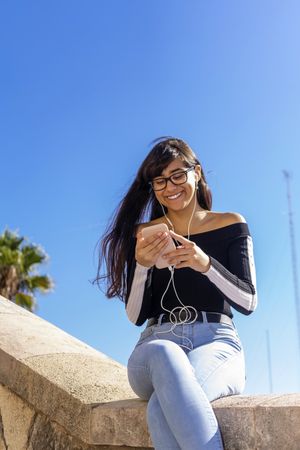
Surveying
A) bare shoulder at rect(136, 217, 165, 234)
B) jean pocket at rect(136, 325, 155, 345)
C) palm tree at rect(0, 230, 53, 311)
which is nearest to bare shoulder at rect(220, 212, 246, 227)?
bare shoulder at rect(136, 217, 165, 234)

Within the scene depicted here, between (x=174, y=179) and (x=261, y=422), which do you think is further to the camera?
(x=174, y=179)

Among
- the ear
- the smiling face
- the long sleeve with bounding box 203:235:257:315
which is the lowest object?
the long sleeve with bounding box 203:235:257:315

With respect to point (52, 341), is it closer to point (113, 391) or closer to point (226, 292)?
point (113, 391)

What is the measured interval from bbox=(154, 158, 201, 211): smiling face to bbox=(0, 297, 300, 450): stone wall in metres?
0.92

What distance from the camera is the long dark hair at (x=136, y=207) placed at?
3064 millimetres

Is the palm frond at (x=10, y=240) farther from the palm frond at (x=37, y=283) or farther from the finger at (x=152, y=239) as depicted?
the finger at (x=152, y=239)

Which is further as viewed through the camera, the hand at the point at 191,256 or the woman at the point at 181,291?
the hand at the point at 191,256

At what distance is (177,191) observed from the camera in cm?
306

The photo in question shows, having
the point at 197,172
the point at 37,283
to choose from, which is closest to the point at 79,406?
the point at 197,172

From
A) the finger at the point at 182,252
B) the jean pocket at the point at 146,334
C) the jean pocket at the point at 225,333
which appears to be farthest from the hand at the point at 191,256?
the jean pocket at the point at 146,334

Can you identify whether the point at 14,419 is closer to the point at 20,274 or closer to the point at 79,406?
the point at 79,406

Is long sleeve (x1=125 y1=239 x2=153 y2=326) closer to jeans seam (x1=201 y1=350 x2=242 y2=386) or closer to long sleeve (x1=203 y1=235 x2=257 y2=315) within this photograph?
long sleeve (x1=203 y1=235 x2=257 y2=315)

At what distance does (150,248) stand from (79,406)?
76cm

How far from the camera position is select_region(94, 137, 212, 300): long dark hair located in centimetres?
306
